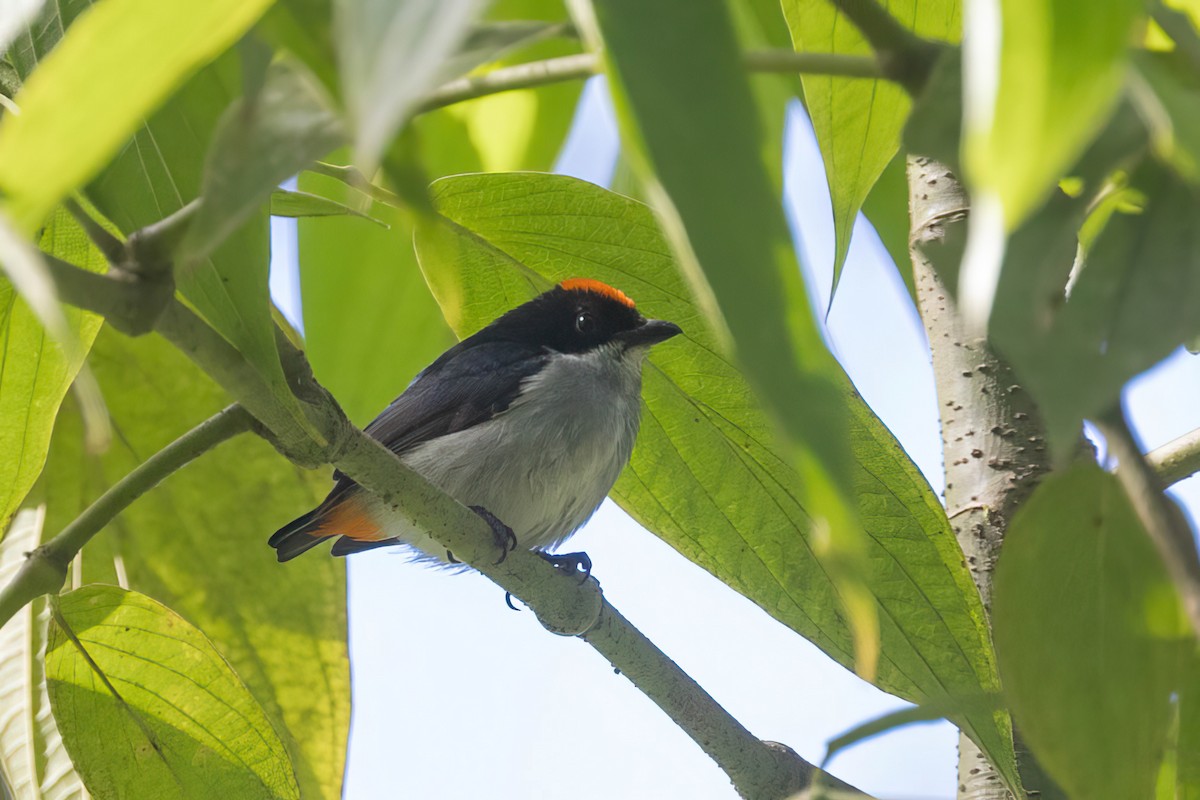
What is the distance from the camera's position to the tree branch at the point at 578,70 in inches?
35.2

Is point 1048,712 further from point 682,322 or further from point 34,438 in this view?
point 34,438

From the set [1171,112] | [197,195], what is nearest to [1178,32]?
[1171,112]

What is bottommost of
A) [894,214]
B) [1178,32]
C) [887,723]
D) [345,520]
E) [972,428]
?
[887,723]

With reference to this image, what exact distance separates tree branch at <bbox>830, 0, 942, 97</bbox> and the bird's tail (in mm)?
1936

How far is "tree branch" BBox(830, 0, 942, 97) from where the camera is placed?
2.88ft

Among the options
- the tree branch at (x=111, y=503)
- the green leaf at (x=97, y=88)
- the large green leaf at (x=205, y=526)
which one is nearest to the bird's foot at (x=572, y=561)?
the large green leaf at (x=205, y=526)

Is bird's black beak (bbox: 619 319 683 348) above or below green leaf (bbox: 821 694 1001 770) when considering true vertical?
above

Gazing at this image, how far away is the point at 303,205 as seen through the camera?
4.88 ft

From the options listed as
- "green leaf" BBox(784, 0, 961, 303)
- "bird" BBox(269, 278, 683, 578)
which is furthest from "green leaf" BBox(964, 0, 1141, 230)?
"bird" BBox(269, 278, 683, 578)

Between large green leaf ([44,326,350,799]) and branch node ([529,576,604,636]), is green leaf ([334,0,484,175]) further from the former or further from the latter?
large green leaf ([44,326,350,799])

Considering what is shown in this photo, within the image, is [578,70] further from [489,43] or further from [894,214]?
Result: [894,214]

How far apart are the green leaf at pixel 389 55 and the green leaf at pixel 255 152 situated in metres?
0.14

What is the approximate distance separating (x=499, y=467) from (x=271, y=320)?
1.93 metres

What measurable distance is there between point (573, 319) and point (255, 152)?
2768mm
